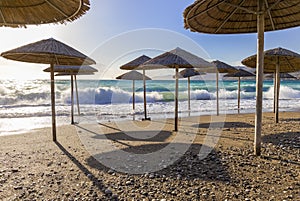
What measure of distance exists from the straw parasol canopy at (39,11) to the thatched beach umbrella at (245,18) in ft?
5.96

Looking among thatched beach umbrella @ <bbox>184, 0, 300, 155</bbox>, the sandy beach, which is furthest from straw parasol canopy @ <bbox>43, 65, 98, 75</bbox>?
thatched beach umbrella @ <bbox>184, 0, 300, 155</bbox>

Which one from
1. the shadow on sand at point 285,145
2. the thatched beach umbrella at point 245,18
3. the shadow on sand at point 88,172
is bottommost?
the shadow on sand at point 88,172

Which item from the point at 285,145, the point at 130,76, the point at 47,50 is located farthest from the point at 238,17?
the point at 130,76

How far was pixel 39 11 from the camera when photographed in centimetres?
265

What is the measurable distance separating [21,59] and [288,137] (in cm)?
637

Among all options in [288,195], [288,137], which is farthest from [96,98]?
[288,195]

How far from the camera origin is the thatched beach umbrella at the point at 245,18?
11.8ft

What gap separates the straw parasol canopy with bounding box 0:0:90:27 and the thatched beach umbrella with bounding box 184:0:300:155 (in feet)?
5.96

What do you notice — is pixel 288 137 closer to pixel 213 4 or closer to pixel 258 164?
pixel 258 164

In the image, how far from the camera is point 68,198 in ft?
8.10

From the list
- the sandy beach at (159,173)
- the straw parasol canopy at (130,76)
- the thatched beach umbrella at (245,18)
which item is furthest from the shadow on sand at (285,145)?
the straw parasol canopy at (130,76)

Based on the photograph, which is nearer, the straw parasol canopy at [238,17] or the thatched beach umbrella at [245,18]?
the thatched beach umbrella at [245,18]

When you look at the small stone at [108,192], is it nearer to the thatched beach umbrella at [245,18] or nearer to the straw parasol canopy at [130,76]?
the thatched beach umbrella at [245,18]

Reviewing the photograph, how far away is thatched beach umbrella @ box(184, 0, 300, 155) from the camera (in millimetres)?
3582
